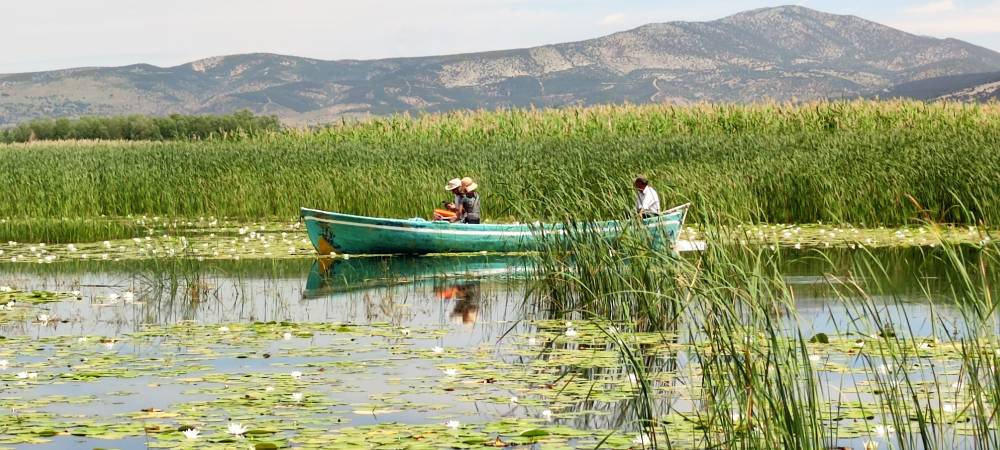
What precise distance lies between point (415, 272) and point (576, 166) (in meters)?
5.24

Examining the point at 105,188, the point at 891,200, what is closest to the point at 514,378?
the point at 891,200

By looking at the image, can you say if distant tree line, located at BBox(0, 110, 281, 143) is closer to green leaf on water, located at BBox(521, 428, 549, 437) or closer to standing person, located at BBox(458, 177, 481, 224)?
Answer: standing person, located at BBox(458, 177, 481, 224)

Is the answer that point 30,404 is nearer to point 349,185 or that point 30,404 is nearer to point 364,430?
point 364,430

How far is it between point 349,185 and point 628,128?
14.8 meters

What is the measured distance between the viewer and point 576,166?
24422 mm

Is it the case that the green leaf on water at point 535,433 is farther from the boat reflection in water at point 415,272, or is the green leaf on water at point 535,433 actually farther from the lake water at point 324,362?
the boat reflection in water at point 415,272

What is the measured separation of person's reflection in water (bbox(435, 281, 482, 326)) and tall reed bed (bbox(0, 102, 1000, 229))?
48.7 inches

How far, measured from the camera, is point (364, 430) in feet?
29.0

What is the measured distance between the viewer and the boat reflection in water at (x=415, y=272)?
17.9m

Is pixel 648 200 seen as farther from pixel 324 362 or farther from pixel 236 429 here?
pixel 236 429

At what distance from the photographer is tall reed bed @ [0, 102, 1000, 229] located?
2520cm

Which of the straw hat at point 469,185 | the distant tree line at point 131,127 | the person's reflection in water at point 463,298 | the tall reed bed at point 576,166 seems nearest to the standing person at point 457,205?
the straw hat at point 469,185

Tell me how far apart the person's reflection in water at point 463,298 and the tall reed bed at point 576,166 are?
1237 mm

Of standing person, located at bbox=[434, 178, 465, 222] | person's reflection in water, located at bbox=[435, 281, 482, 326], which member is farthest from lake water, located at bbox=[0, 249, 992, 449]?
standing person, located at bbox=[434, 178, 465, 222]
